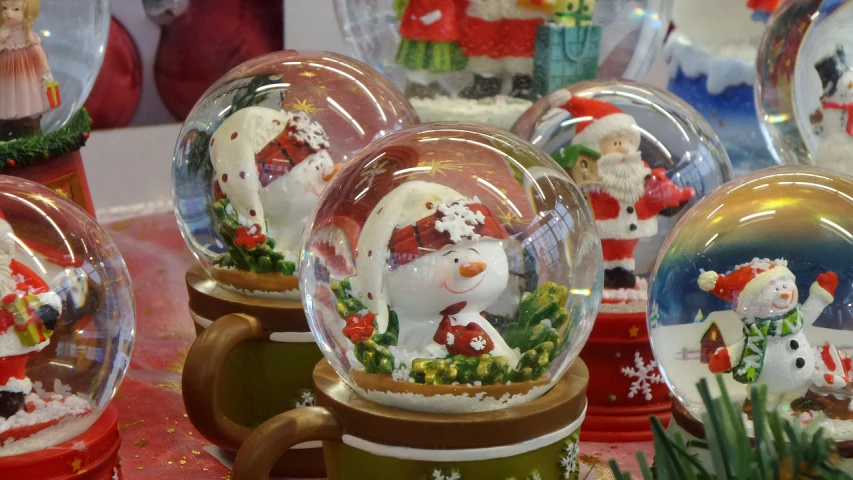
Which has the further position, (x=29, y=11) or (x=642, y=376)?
(x=29, y=11)

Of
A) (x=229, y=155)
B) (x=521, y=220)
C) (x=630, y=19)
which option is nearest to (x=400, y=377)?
(x=521, y=220)

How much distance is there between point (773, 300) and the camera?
3.40ft

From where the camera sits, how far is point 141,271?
212 centimetres

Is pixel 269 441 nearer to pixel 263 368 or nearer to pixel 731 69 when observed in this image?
pixel 263 368

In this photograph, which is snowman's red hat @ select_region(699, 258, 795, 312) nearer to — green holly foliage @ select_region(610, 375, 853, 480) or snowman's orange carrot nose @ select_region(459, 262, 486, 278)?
snowman's orange carrot nose @ select_region(459, 262, 486, 278)

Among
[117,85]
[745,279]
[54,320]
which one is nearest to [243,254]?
[54,320]

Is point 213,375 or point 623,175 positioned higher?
point 623,175

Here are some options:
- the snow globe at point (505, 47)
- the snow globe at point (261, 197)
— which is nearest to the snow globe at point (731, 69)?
the snow globe at point (505, 47)

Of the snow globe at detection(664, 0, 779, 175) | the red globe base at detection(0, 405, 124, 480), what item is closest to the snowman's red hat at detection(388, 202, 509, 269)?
the red globe base at detection(0, 405, 124, 480)

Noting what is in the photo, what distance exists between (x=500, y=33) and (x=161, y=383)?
0.94 meters

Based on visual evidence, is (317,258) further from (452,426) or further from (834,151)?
(834,151)

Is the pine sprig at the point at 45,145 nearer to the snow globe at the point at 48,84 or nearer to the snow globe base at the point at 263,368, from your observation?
the snow globe at the point at 48,84

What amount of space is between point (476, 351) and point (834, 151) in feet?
2.68

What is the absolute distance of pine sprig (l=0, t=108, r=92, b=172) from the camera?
156 cm
